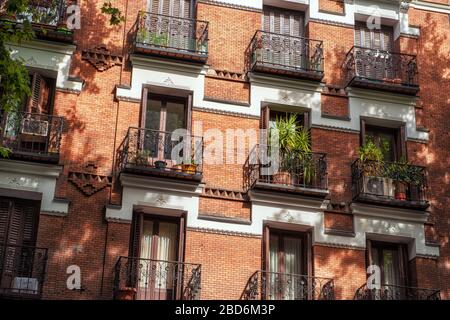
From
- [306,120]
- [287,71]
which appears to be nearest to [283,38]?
[287,71]

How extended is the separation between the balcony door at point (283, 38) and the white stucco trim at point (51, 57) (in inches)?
208

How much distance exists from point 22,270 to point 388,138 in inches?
420

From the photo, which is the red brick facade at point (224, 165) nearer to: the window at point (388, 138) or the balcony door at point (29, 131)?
the window at point (388, 138)

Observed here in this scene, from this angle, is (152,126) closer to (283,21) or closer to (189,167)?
(189,167)

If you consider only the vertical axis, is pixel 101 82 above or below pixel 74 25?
below

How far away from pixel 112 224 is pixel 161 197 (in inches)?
54.5

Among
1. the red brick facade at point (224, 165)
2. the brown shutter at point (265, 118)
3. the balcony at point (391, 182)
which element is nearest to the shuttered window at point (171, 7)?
the red brick facade at point (224, 165)

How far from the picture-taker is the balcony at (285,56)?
2209 centimetres

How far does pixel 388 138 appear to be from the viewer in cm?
2295

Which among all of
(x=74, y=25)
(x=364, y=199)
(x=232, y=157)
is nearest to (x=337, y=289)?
(x=364, y=199)

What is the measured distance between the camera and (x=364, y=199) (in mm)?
21000

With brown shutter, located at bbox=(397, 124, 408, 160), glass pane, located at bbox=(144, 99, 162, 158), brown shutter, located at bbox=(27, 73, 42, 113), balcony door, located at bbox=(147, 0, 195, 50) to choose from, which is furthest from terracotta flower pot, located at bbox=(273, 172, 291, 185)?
brown shutter, located at bbox=(27, 73, 42, 113)
